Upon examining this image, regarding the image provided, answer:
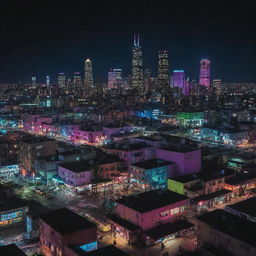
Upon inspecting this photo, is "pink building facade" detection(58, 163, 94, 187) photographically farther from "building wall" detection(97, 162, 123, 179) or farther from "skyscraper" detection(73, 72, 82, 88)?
"skyscraper" detection(73, 72, 82, 88)

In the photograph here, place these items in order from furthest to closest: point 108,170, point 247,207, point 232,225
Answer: point 108,170 < point 247,207 < point 232,225

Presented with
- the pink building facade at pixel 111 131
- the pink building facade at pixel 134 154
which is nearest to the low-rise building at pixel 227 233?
the pink building facade at pixel 134 154

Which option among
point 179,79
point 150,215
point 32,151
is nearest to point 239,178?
point 150,215

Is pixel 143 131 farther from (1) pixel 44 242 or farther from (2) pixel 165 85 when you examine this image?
(2) pixel 165 85

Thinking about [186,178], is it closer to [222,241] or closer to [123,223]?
[123,223]

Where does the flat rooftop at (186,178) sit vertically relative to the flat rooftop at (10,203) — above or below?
above

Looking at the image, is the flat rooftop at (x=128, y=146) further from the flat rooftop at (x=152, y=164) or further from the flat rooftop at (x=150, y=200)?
the flat rooftop at (x=150, y=200)
